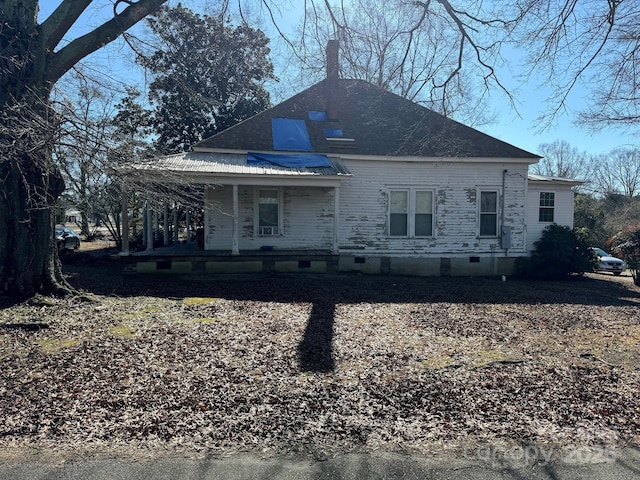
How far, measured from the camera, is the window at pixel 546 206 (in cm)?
1498

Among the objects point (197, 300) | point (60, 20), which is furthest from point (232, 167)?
point (60, 20)

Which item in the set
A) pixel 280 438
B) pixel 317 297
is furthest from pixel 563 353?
pixel 317 297

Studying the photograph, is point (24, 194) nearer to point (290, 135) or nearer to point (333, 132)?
point (290, 135)

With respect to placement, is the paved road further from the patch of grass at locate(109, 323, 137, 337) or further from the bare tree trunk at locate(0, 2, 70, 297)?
the bare tree trunk at locate(0, 2, 70, 297)

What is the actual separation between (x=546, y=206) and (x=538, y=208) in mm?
335

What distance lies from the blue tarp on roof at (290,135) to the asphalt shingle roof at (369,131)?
0.17 metres

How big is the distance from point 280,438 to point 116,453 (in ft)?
3.92

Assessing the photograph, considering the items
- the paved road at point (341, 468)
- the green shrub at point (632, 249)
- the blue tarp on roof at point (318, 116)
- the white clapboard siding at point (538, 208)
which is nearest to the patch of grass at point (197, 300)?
the paved road at point (341, 468)

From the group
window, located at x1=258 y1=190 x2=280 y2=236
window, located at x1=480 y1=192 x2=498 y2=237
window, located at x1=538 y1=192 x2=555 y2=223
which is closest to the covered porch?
window, located at x1=258 y1=190 x2=280 y2=236

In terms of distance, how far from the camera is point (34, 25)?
7309 millimetres

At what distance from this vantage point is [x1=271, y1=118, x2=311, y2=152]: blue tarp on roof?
1357 cm

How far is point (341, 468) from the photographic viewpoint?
290cm

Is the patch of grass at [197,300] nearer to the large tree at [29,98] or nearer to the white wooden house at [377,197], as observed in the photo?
the large tree at [29,98]

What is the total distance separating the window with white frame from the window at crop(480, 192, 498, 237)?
1863mm
